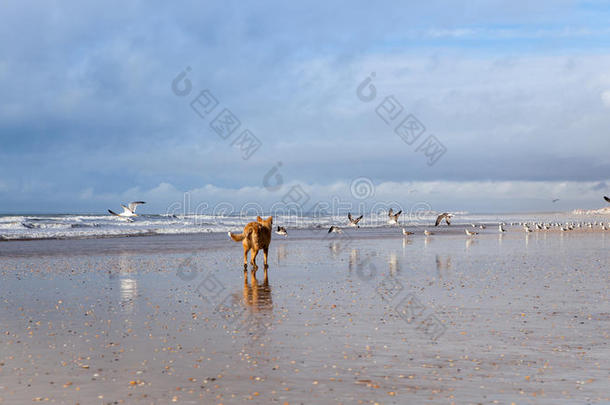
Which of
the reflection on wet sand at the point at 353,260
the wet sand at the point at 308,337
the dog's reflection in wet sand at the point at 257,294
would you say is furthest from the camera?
the reflection on wet sand at the point at 353,260

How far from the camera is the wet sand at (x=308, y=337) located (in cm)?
699

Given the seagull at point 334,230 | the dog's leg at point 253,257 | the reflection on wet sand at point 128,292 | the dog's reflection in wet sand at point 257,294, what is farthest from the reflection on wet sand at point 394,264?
the seagull at point 334,230

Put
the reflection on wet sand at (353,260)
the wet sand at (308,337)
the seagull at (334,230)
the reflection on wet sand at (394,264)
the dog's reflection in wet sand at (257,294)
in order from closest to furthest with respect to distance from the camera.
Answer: the wet sand at (308,337), the dog's reflection in wet sand at (257,294), the reflection on wet sand at (394,264), the reflection on wet sand at (353,260), the seagull at (334,230)

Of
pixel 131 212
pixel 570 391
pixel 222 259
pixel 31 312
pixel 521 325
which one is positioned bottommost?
pixel 570 391

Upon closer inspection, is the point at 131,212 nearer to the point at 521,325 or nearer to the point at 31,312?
the point at 31,312

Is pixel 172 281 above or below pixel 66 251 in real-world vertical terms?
below

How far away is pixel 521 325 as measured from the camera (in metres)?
10.5

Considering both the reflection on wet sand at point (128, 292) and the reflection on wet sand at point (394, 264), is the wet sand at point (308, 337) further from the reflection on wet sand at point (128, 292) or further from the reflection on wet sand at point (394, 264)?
the reflection on wet sand at point (394, 264)

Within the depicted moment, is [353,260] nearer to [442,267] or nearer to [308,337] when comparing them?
[442,267]

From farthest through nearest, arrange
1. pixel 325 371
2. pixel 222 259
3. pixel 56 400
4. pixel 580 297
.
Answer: pixel 222 259 < pixel 580 297 < pixel 325 371 < pixel 56 400

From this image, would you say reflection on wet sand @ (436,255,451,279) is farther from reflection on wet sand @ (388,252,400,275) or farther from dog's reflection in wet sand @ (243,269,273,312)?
dog's reflection in wet sand @ (243,269,273,312)

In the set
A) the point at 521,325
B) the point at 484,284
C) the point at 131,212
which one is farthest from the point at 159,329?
the point at 131,212

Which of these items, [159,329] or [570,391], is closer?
[570,391]

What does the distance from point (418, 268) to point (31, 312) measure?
12.7m
